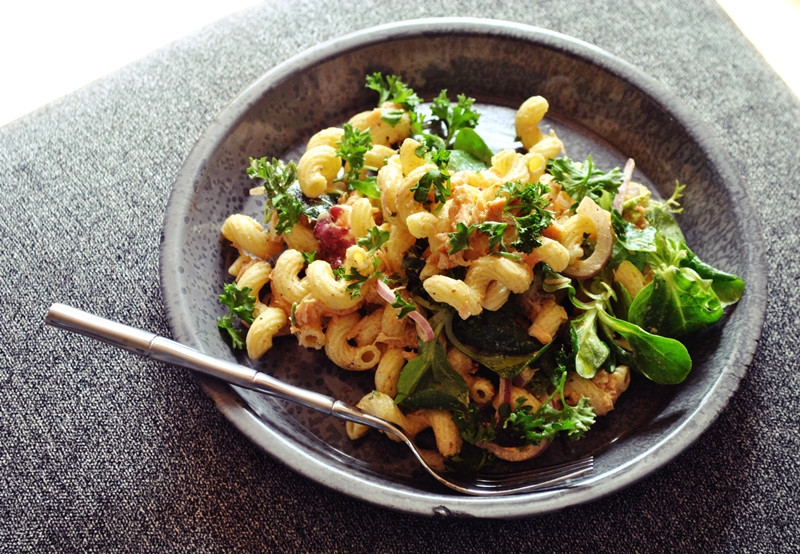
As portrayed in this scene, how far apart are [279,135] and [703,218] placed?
1.02m

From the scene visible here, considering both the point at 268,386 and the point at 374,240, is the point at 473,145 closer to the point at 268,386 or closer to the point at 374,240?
the point at 374,240

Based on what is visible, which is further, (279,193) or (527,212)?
(279,193)

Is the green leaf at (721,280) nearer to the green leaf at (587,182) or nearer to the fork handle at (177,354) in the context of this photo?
the green leaf at (587,182)

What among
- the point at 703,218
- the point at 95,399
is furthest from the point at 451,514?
the point at 703,218

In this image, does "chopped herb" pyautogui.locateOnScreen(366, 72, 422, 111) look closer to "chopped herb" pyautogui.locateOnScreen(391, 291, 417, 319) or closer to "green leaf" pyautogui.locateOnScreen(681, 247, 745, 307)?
"chopped herb" pyautogui.locateOnScreen(391, 291, 417, 319)

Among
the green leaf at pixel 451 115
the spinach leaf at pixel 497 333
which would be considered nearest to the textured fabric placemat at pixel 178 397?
the spinach leaf at pixel 497 333

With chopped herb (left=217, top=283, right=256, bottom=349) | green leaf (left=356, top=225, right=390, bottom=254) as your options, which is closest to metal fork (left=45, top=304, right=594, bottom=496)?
chopped herb (left=217, top=283, right=256, bottom=349)

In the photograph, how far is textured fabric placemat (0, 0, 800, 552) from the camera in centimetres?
121

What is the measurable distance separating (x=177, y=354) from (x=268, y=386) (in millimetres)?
173

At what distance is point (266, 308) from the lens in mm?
1341

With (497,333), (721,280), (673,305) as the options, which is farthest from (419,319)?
(721,280)

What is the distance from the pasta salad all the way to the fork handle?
0.39 feet

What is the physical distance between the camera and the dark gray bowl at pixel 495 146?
3.81ft

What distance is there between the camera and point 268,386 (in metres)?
1.17
